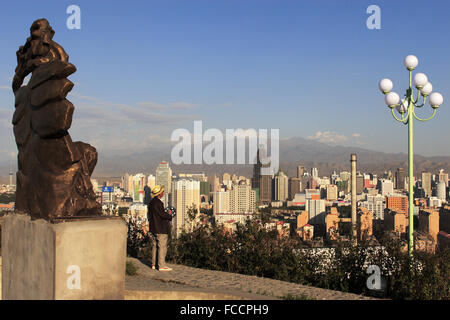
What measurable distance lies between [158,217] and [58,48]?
9.31 ft

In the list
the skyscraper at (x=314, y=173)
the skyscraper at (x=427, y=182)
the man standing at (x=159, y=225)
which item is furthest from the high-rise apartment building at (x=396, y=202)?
the skyscraper at (x=314, y=173)

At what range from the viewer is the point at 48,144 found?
4.18 meters

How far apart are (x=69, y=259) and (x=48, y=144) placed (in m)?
1.09

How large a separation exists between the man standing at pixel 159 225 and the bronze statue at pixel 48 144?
1.98 m

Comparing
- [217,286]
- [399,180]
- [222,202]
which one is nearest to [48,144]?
[217,286]

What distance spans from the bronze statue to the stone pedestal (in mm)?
215

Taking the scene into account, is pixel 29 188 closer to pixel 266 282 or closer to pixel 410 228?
pixel 266 282

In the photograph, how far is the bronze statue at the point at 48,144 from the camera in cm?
404

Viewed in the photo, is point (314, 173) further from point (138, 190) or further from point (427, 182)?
point (138, 190)

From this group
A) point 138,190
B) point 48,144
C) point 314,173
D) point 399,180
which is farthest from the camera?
point 314,173

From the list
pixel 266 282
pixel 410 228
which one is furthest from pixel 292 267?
pixel 410 228

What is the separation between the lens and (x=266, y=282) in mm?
6062

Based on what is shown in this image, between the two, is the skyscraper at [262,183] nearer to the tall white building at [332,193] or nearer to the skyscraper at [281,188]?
the skyscraper at [281,188]
